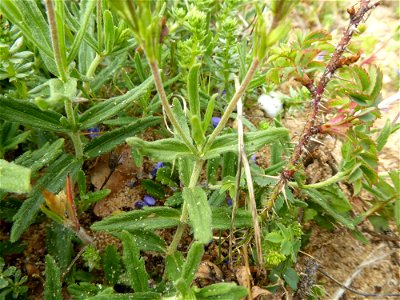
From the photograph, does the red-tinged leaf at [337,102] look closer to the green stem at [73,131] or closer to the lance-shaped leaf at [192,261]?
the lance-shaped leaf at [192,261]

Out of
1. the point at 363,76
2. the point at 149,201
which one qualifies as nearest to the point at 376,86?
the point at 363,76

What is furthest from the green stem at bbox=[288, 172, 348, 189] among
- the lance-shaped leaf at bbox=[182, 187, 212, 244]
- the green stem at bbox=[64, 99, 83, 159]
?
the green stem at bbox=[64, 99, 83, 159]

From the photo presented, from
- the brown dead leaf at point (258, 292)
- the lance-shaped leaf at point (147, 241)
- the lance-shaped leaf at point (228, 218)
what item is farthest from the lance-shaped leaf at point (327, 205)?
the lance-shaped leaf at point (147, 241)

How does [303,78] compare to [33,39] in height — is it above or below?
below

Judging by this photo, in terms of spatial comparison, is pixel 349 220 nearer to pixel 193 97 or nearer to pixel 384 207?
pixel 384 207

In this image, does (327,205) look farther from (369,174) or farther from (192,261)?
(192,261)

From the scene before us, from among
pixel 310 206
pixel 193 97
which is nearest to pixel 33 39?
pixel 193 97
